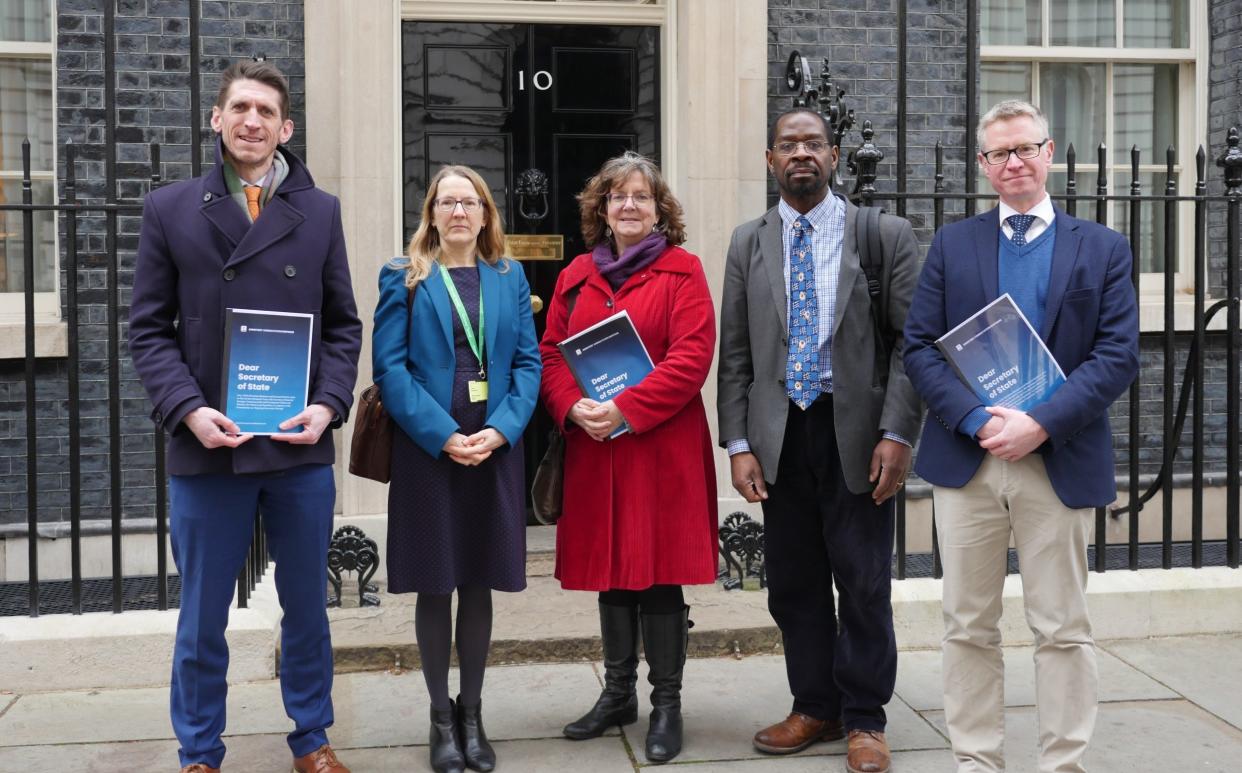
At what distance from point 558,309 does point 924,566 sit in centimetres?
283

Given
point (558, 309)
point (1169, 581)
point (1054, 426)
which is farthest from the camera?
point (1169, 581)

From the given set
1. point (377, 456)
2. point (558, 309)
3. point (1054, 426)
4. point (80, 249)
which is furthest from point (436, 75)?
point (1054, 426)

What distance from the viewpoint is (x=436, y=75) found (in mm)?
6621

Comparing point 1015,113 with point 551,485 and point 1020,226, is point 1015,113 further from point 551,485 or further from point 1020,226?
point 551,485

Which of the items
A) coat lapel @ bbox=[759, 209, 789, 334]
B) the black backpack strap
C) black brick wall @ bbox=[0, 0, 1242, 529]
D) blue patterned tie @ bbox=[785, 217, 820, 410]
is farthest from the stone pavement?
black brick wall @ bbox=[0, 0, 1242, 529]

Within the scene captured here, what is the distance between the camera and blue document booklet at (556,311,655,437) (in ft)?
13.4

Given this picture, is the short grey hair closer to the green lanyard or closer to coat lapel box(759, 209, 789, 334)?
coat lapel box(759, 209, 789, 334)

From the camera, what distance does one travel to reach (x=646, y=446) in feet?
13.6

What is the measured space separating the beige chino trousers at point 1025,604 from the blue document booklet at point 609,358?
1012mm

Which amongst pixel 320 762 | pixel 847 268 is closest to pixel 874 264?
pixel 847 268

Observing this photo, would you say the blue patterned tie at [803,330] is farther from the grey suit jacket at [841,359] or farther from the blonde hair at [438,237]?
the blonde hair at [438,237]

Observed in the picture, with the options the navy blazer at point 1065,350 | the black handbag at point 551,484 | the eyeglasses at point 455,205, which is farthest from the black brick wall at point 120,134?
the navy blazer at point 1065,350

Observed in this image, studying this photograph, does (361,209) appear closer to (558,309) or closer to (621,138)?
(621,138)

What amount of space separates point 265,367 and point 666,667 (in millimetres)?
1593
